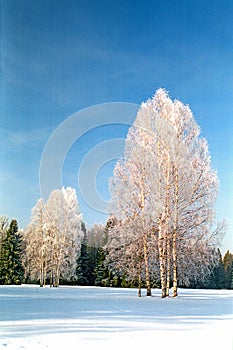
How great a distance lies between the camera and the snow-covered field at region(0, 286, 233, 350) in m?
1.21

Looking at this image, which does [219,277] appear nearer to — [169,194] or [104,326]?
[104,326]

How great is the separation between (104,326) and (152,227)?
1584mm

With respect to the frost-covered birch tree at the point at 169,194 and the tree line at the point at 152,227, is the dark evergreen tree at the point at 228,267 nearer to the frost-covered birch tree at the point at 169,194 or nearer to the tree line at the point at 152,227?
the tree line at the point at 152,227

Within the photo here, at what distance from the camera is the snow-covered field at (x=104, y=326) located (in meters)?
1.21

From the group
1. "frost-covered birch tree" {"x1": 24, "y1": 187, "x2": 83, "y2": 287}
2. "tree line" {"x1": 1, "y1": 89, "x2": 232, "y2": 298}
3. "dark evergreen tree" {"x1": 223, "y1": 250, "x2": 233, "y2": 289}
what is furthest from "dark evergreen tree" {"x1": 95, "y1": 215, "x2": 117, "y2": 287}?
"dark evergreen tree" {"x1": 223, "y1": 250, "x2": 233, "y2": 289}

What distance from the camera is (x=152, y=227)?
305cm

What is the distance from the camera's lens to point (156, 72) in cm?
169

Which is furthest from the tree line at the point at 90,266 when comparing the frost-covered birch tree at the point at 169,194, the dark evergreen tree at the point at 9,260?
the frost-covered birch tree at the point at 169,194

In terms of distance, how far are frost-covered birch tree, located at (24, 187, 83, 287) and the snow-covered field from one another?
1.26ft

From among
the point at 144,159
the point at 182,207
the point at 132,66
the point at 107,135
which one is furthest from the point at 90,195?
the point at 144,159

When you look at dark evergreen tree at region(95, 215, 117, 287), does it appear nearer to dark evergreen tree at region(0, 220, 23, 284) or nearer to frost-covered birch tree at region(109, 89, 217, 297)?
frost-covered birch tree at region(109, 89, 217, 297)

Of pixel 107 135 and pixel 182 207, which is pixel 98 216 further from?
pixel 182 207

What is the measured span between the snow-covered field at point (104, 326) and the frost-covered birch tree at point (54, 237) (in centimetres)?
38

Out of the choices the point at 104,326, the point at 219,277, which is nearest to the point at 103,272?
the point at 219,277
